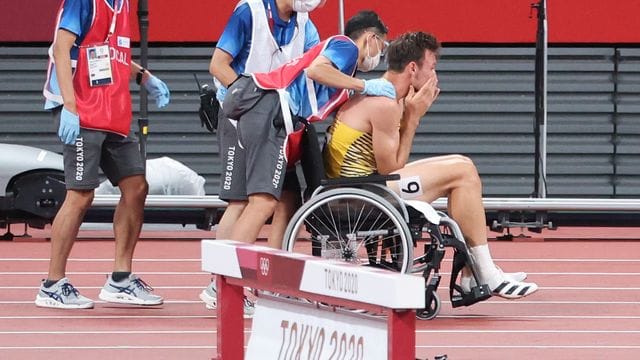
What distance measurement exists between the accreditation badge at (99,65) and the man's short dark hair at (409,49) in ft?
4.91

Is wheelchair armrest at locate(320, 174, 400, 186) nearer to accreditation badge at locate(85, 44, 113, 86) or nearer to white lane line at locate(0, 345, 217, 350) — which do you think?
white lane line at locate(0, 345, 217, 350)

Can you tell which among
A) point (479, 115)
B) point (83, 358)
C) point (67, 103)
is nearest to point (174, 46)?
point (479, 115)

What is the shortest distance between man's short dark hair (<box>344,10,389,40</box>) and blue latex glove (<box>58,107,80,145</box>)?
147 cm

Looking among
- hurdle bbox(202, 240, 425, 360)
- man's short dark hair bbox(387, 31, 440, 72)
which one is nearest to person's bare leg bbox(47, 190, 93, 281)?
man's short dark hair bbox(387, 31, 440, 72)

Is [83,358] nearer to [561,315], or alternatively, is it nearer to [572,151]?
[561,315]

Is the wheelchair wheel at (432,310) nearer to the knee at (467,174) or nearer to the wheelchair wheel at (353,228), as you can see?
the wheelchair wheel at (353,228)

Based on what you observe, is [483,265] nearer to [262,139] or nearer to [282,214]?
[282,214]

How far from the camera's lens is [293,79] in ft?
25.9

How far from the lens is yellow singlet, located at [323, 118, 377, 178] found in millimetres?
7852

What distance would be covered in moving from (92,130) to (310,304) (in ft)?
10.9

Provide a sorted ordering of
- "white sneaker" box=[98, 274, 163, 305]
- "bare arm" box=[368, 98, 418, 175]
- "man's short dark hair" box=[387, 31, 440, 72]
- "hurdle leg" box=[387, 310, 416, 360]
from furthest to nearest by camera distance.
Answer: "white sneaker" box=[98, 274, 163, 305], "man's short dark hair" box=[387, 31, 440, 72], "bare arm" box=[368, 98, 418, 175], "hurdle leg" box=[387, 310, 416, 360]

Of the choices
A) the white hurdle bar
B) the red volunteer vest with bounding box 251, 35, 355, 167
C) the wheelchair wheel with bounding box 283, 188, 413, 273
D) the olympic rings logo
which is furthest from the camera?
the white hurdle bar

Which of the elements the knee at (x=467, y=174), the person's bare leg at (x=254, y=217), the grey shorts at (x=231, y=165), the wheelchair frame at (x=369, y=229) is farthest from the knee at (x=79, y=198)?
the knee at (x=467, y=174)

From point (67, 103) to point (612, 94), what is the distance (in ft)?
24.2
